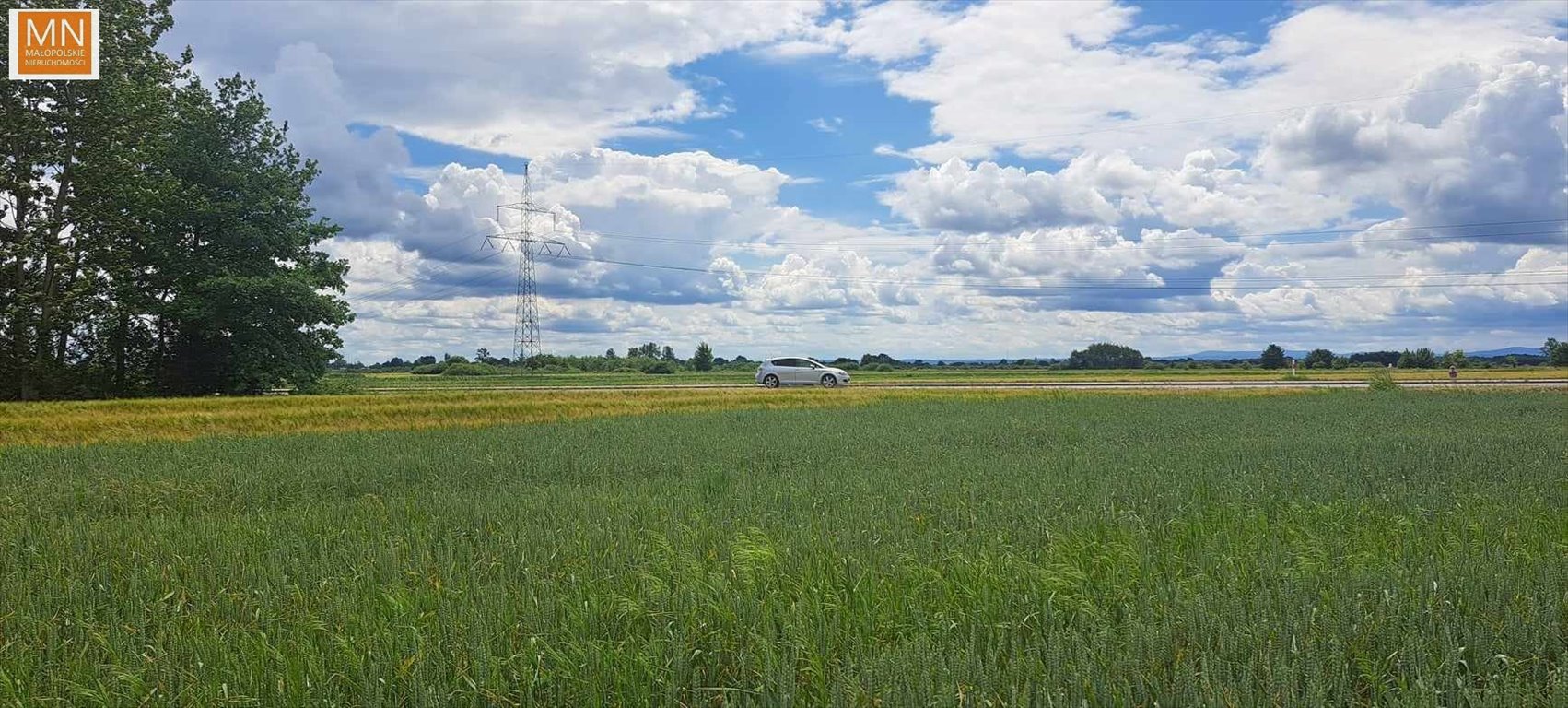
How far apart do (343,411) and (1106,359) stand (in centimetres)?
9163

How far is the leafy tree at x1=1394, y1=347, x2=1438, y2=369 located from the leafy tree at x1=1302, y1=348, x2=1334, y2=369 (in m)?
5.64

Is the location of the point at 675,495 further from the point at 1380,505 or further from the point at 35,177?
the point at 35,177

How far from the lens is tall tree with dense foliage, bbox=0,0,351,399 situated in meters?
32.8

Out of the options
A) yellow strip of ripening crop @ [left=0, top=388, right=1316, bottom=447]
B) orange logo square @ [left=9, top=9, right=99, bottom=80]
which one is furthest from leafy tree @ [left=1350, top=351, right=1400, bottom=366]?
orange logo square @ [left=9, top=9, right=99, bottom=80]

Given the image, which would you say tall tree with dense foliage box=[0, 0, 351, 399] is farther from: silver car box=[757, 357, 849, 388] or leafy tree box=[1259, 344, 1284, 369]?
leafy tree box=[1259, 344, 1284, 369]

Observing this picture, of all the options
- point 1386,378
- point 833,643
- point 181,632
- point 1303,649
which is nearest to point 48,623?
point 181,632

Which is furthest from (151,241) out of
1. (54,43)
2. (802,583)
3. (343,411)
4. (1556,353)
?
(1556,353)

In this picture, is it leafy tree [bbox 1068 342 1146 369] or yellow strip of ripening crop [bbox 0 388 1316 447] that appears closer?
yellow strip of ripening crop [bbox 0 388 1316 447]

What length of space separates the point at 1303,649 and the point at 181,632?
22.8 ft

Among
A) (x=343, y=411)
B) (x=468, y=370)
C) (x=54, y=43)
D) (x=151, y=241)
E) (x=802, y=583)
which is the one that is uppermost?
(x=54, y=43)

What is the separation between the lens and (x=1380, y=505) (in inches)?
378

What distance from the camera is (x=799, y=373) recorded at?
4716 cm

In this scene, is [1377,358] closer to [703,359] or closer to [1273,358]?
[1273,358]

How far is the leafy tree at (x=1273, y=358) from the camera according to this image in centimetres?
8581
